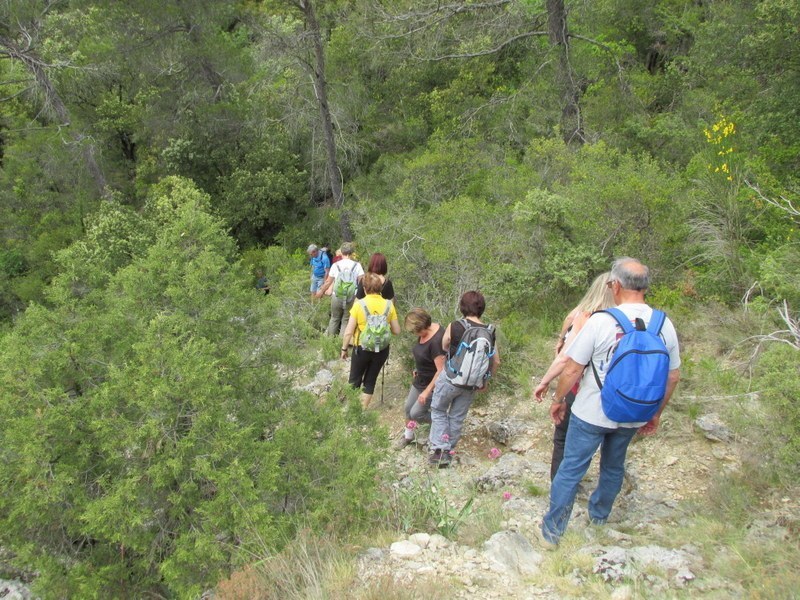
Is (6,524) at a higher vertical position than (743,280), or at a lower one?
lower

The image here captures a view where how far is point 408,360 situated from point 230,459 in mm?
3190

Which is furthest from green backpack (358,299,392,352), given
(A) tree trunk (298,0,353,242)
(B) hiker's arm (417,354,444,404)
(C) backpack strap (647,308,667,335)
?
(A) tree trunk (298,0,353,242)

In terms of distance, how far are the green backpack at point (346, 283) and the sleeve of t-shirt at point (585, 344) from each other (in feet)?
13.7

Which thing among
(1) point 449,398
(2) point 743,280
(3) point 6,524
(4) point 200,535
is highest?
(2) point 743,280

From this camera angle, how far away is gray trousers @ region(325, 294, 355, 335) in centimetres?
759

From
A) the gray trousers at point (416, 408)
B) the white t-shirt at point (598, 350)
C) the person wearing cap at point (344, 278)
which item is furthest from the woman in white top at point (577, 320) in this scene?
the person wearing cap at point (344, 278)

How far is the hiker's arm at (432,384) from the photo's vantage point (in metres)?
4.73

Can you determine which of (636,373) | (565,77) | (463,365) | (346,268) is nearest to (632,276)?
(636,373)

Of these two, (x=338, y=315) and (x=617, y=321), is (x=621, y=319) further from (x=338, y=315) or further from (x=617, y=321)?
(x=338, y=315)

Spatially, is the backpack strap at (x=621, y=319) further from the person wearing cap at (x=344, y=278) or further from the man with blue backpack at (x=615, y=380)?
the person wearing cap at (x=344, y=278)

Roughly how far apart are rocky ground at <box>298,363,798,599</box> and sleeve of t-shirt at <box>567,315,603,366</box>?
1.04 metres

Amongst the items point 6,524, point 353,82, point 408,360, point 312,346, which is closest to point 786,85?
point 408,360

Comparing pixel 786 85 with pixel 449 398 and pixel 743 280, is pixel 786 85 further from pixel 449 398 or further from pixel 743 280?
pixel 449 398

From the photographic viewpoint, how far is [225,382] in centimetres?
411
